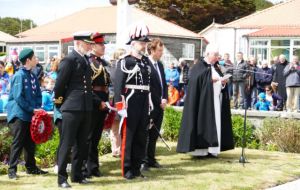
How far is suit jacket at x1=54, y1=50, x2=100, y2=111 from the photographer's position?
305 inches

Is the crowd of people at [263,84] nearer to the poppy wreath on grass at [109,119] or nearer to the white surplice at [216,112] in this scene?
the white surplice at [216,112]

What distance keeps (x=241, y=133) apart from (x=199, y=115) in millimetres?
1984

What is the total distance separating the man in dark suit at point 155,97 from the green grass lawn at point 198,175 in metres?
0.27

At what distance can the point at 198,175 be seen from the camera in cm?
897

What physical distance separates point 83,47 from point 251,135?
5.51 metres

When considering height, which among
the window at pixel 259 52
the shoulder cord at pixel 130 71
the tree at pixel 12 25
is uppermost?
the tree at pixel 12 25

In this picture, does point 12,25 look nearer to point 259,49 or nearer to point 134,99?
point 259,49

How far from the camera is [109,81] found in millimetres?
8938

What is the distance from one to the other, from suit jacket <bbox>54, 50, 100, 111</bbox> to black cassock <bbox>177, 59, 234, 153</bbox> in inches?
116

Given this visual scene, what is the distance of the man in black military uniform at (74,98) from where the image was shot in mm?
7777

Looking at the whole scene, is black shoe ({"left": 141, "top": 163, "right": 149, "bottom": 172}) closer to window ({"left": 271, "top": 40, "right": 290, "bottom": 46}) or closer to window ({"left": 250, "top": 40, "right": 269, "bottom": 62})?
window ({"left": 250, "top": 40, "right": 269, "bottom": 62})

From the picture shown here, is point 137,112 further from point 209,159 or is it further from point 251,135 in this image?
point 251,135

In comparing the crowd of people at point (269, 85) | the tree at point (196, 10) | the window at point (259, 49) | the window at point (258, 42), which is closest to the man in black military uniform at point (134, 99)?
the crowd of people at point (269, 85)

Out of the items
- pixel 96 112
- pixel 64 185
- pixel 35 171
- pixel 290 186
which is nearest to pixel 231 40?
pixel 96 112
